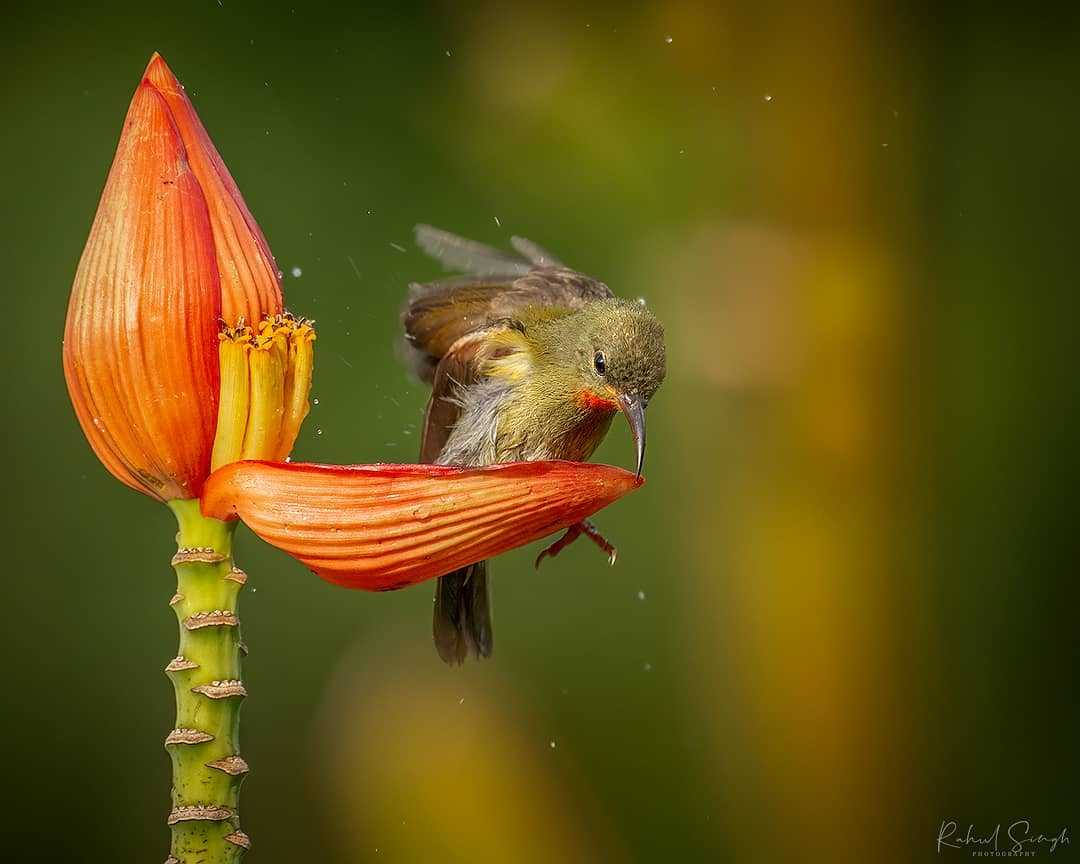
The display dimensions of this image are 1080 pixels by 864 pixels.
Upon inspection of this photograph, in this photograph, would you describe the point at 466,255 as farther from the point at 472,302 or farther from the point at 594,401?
the point at 594,401

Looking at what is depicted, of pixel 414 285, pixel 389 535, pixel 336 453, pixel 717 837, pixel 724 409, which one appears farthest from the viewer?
pixel 724 409

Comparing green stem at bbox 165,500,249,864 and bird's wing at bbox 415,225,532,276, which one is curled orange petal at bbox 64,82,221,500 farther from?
bird's wing at bbox 415,225,532,276

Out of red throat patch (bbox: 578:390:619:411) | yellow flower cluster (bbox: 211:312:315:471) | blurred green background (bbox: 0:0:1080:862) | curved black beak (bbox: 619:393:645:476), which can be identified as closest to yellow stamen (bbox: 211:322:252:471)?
yellow flower cluster (bbox: 211:312:315:471)

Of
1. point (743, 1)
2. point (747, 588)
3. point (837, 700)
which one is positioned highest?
point (743, 1)

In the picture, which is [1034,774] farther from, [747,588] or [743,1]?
[743,1]

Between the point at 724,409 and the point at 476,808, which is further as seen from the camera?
the point at 724,409

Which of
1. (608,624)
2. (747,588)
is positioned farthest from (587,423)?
(747,588)

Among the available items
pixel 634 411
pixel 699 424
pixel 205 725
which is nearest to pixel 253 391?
pixel 205 725
